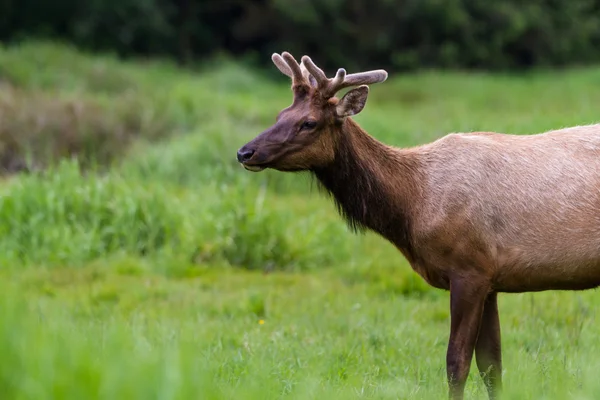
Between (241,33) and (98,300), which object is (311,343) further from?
(241,33)

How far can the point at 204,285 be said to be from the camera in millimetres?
9984

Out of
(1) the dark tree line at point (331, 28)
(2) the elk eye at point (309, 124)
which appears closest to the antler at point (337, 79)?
(2) the elk eye at point (309, 124)

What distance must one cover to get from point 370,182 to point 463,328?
4.05 ft

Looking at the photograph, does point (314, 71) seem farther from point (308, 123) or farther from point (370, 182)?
point (370, 182)

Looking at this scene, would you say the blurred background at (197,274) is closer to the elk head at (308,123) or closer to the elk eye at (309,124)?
the elk head at (308,123)

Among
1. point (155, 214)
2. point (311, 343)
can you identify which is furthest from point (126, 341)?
point (155, 214)

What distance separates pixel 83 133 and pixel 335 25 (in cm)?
2360

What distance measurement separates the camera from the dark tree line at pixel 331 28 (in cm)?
3797

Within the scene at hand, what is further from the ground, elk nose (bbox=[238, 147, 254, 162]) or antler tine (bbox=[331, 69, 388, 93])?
antler tine (bbox=[331, 69, 388, 93])

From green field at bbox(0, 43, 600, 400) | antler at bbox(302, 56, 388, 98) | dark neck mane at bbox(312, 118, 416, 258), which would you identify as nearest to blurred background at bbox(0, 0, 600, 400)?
green field at bbox(0, 43, 600, 400)

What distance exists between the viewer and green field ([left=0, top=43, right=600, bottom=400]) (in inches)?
169

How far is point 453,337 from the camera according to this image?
586 centimetres

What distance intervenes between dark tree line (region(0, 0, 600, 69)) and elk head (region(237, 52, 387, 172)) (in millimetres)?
31789

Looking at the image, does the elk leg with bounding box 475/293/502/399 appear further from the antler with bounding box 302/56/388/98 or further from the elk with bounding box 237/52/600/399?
the antler with bounding box 302/56/388/98
